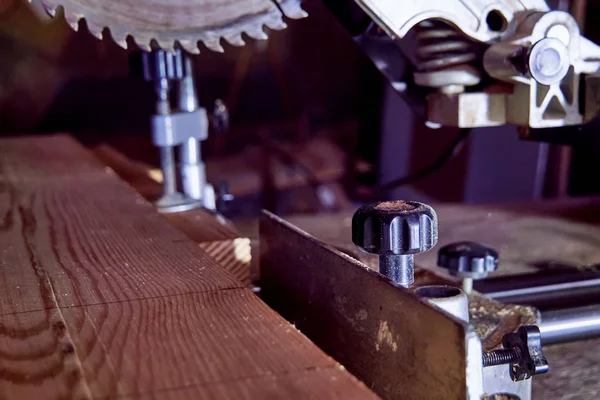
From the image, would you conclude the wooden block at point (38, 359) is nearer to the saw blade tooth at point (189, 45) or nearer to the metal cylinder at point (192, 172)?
the saw blade tooth at point (189, 45)

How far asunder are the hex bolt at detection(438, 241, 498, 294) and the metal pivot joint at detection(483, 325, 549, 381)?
0.32 m

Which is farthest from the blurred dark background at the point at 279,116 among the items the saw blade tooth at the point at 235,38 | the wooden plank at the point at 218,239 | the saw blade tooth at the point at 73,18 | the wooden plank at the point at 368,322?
the wooden plank at the point at 368,322

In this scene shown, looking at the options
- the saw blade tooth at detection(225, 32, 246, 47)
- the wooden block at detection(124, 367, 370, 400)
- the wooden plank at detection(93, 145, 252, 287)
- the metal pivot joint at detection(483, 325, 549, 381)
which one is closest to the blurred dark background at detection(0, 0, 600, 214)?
the wooden plank at detection(93, 145, 252, 287)

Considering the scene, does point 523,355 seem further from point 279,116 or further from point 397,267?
point 279,116

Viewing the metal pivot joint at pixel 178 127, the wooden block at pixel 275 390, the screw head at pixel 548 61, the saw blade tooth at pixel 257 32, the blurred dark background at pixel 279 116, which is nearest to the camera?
the wooden block at pixel 275 390

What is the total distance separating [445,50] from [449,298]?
0.44 metres

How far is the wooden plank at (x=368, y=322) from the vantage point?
1.55 ft

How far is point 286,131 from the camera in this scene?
4320mm

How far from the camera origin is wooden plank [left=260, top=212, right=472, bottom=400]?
471mm

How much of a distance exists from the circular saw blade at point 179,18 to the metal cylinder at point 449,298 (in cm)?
44

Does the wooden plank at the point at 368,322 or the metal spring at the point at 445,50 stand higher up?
the metal spring at the point at 445,50

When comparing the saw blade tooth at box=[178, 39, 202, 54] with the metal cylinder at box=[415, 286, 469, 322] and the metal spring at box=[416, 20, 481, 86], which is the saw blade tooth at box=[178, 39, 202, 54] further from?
the metal cylinder at box=[415, 286, 469, 322]

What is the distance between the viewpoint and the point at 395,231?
58cm

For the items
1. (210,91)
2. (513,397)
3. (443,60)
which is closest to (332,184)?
(210,91)
